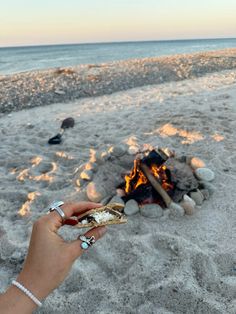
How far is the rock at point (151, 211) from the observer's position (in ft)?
14.0

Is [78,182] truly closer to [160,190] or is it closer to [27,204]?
[27,204]

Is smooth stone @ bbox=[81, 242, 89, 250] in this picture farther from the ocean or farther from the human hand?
the ocean

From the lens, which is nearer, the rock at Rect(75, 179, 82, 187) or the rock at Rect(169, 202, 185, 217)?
the rock at Rect(169, 202, 185, 217)

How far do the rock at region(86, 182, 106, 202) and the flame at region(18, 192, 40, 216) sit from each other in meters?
0.74

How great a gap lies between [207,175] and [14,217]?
2.55 meters

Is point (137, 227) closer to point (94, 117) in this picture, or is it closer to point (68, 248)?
point (68, 248)

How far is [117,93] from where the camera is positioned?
1095cm

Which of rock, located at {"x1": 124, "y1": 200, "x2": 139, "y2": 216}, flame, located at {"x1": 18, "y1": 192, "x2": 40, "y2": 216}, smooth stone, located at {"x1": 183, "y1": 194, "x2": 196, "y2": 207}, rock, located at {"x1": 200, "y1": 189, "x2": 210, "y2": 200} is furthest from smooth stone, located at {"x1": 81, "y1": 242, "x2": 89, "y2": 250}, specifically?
rock, located at {"x1": 200, "y1": 189, "x2": 210, "y2": 200}

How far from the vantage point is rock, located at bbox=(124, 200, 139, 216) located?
14.1 ft

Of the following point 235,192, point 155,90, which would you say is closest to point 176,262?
point 235,192

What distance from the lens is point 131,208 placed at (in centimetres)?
432

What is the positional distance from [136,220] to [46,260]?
2413mm

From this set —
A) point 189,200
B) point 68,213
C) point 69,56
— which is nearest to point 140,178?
point 189,200

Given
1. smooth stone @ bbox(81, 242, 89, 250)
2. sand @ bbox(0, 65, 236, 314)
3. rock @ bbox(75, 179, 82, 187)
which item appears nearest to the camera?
smooth stone @ bbox(81, 242, 89, 250)
